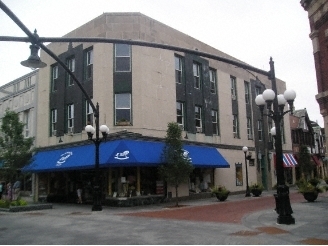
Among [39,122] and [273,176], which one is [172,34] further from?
[273,176]

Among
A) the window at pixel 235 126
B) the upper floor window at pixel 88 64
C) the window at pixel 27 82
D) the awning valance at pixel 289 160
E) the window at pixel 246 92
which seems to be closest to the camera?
the upper floor window at pixel 88 64

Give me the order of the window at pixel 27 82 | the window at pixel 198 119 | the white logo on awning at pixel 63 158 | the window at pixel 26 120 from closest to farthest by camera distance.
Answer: the white logo on awning at pixel 63 158, the window at pixel 198 119, the window at pixel 26 120, the window at pixel 27 82

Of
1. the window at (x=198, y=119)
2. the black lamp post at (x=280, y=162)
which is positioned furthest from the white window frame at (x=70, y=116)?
the black lamp post at (x=280, y=162)

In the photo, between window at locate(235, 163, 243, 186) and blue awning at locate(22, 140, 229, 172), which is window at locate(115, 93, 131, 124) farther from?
window at locate(235, 163, 243, 186)

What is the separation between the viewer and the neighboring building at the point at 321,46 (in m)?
13.5

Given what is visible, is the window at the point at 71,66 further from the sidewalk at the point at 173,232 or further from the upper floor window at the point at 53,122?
the sidewalk at the point at 173,232

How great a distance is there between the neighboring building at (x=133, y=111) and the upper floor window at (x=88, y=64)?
0.08 metres

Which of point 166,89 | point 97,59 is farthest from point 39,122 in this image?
point 166,89

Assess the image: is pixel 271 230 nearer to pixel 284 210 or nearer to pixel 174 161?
pixel 284 210

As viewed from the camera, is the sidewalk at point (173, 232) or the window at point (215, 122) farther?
the window at point (215, 122)

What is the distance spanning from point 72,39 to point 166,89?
16.9m

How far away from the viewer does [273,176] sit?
36.9 metres

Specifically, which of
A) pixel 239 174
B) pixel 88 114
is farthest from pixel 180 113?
pixel 239 174

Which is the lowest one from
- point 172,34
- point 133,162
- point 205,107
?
point 133,162
